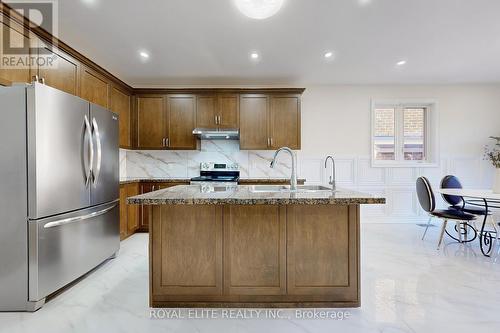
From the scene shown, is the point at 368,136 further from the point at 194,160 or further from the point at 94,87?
the point at 94,87

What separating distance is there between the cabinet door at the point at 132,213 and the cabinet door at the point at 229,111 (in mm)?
1705

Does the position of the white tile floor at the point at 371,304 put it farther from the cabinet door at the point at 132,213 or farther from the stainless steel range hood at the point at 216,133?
the stainless steel range hood at the point at 216,133

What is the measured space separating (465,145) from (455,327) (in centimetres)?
435

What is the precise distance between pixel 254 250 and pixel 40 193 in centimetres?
174

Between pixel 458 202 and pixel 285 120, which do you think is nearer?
pixel 458 202

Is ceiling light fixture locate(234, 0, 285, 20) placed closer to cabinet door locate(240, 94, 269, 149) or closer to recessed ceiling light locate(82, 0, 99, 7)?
recessed ceiling light locate(82, 0, 99, 7)

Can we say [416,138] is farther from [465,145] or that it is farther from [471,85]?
[471,85]

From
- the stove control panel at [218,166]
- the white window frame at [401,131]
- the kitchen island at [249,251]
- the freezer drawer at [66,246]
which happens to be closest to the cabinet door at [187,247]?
the kitchen island at [249,251]

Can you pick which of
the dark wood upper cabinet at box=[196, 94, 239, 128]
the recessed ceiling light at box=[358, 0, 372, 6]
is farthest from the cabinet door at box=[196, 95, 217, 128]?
the recessed ceiling light at box=[358, 0, 372, 6]

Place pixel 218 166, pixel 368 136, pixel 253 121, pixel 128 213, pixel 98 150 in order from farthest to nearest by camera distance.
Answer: pixel 368 136 → pixel 218 166 → pixel 253 121 → pixel 128 213 → pixel 98 150

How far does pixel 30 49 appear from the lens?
2.42 metres

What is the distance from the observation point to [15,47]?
7.55ft

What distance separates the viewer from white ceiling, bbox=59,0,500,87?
245 cm

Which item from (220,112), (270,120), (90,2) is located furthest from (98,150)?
(270,120)
